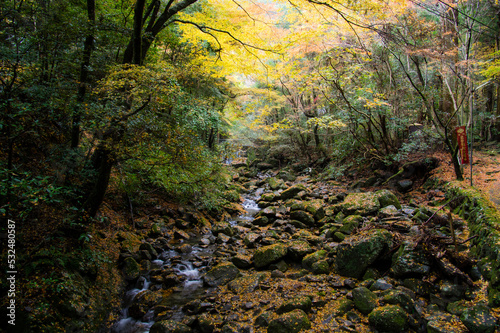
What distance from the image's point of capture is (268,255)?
5.69 metres

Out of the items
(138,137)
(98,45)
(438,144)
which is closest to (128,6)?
(98,45)

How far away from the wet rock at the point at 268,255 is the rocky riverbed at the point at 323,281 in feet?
0.08

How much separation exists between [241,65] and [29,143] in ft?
20.5

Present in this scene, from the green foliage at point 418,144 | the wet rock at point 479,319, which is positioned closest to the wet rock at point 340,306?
the wet rock at point 479,319

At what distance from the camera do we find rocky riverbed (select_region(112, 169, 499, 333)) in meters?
3.46

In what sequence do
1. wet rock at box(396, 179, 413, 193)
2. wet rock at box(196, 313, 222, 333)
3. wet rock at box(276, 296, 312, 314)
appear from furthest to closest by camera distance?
wet rock at box(396, 179, 413, 193), wet rock at box(276, 296, 312, 314), wet rock at box(196, 313, 222, 333)

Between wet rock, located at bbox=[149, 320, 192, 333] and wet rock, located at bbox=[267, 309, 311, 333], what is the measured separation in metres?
1.29

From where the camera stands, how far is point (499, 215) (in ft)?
13.7

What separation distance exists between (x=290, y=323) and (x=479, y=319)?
2.32 metres

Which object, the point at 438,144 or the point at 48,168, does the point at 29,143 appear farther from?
the point at 438,144

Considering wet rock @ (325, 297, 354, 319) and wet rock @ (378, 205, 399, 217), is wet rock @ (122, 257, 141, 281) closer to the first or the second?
wet rock @ (325, 297, 354, 319)

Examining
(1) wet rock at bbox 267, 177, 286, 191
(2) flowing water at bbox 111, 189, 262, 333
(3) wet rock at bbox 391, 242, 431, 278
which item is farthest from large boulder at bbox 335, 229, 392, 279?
(1) wet rock at bbox 267, 177, 286, 191

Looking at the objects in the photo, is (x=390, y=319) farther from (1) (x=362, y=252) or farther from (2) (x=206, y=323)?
(2) (x=206, y=323)

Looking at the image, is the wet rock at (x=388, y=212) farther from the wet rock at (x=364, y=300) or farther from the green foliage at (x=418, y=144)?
the green foliage at (x=418, y=144)
